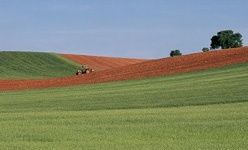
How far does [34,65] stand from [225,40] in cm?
2144

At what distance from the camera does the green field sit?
2670 inches

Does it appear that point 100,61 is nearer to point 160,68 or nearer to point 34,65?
point 34,65

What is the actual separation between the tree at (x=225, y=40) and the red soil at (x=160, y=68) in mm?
17169

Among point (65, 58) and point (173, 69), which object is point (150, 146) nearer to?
point (173, 69)

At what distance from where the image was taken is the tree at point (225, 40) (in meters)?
67.1

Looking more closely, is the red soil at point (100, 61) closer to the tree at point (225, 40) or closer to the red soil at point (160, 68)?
the tree at point (225, 40)

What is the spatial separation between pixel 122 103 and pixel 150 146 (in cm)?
1154

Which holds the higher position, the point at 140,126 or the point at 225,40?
the point at 225,40

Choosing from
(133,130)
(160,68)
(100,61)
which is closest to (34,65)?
(100,61)

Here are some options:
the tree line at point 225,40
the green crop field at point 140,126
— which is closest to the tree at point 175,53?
the tree line at point 225,40

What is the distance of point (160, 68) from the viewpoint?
45.2 meters

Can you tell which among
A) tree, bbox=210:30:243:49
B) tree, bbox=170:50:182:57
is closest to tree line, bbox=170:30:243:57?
tree, bbox=210:30:243:49

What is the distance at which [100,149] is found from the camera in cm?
1095

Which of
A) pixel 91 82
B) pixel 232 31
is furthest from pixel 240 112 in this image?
pixel 232 31
